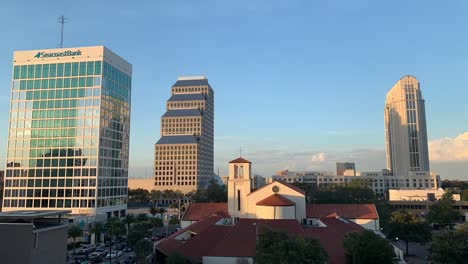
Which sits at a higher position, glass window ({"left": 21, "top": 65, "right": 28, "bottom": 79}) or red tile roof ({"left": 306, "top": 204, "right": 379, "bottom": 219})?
glass window ({"left": 21, "top": 65, "right": 28, "bottom": 79})

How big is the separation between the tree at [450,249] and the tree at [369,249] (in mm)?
4856

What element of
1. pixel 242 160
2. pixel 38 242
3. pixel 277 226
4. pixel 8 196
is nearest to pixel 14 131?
pixel 8 196

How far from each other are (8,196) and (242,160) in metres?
81.7

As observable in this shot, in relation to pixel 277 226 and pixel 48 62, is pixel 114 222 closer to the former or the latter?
pixel 277 226

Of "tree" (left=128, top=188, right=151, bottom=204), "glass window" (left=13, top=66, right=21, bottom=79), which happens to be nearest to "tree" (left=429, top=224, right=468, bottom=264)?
"glass window" (left=13, top=66, right=21, bottom=79)

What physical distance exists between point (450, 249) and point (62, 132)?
10745 cm

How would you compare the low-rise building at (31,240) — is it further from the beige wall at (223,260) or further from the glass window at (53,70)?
the glass window at (53,70)

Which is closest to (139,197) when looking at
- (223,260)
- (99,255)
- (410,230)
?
(99,255)

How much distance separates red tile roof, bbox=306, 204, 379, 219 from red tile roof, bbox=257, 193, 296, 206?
7991mm

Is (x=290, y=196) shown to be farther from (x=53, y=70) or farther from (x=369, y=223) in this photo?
(x=53, y=70)

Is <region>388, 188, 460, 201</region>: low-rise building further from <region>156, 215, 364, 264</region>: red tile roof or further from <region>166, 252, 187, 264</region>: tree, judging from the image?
<region>166, 252, 187, 264</region>: tree

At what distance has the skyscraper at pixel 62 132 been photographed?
108562 millimetres

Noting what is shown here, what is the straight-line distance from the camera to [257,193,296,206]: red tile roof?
6606 cm

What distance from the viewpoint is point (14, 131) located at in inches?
4520
